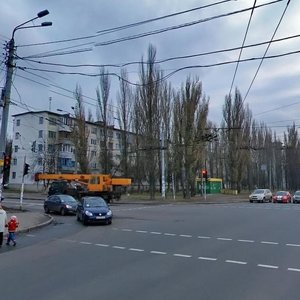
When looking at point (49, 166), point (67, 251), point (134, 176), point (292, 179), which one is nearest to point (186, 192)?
point (134, 176)

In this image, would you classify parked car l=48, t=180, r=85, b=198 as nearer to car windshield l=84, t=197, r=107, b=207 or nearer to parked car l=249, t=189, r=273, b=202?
parked car l=249, t=189, r=273, b=202

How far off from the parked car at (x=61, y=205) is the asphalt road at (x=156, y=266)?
41.7 feet

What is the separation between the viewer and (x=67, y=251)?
→ 1294cm

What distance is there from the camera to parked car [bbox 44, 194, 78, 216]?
98.7ft

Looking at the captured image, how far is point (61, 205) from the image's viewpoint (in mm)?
30250

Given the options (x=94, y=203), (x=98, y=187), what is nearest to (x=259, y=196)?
(x=98, y=187)

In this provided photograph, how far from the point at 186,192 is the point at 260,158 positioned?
47944mm

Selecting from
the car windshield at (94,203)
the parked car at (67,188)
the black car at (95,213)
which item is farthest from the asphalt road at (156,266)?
the parked car at (67,188)

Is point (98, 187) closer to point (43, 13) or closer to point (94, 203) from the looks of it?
point (94, 203)

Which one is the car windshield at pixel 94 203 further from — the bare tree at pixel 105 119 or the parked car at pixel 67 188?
the bare tree at pixel 105 119

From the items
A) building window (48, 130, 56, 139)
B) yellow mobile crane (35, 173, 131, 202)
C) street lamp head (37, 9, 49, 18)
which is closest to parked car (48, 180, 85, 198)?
yellow mobile crane (35, 173, 131, 202)

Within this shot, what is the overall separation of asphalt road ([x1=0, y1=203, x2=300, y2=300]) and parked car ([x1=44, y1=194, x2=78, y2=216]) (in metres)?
12.7

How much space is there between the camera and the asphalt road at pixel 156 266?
7.44 m

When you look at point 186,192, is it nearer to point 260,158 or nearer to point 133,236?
point 133,236
